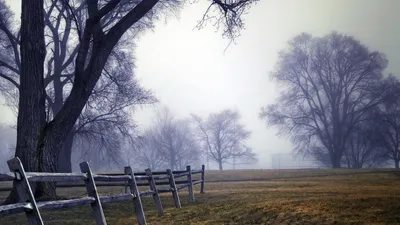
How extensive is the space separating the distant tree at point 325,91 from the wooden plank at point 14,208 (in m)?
43.9

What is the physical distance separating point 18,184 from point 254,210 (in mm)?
5390

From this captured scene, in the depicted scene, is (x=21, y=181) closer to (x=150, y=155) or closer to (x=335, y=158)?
(x=335, y=158)

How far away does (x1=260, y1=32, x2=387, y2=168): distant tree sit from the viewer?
4531cm

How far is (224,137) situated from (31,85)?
64528 mm

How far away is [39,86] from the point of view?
1162 cm

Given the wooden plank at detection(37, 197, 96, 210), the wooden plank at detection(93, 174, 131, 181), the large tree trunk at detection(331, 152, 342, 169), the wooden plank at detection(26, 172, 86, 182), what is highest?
the large tree trunk at detection(331, 152, 342, 169)

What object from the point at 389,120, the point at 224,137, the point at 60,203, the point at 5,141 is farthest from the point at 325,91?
the point at 5,141

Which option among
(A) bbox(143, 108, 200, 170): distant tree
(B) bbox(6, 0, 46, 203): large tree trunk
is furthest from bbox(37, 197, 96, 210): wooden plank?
(A) bbox(143, 108, 200, 170): distant tree

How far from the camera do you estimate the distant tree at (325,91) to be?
149ft

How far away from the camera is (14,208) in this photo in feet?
13.6

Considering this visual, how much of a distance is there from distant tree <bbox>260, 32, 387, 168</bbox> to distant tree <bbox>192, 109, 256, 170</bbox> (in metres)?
25.7

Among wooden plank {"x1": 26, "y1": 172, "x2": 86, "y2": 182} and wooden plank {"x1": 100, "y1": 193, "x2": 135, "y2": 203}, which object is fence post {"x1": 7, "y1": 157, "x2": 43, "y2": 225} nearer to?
wooden plank {"x1": 26, "y1": 172, "x2": 86, "y2": 182}

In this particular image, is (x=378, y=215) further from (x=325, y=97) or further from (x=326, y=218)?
(x=325, y=97)

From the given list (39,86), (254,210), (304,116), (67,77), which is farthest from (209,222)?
(304,116)
